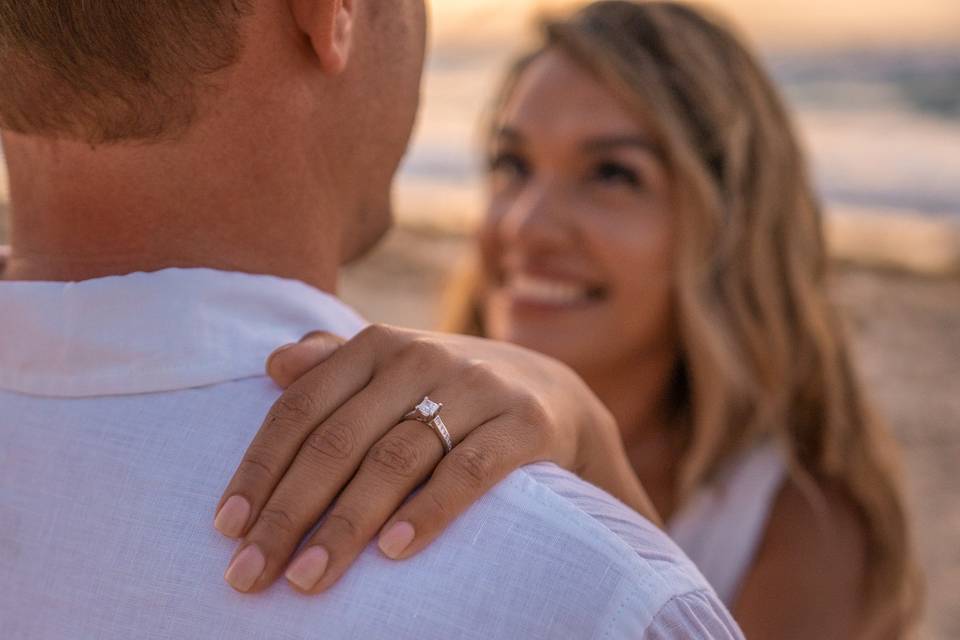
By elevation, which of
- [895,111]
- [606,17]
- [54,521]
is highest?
[54,521]

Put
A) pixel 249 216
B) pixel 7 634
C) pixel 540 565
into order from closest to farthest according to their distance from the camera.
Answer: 1. pixel 540 565
2. pixel 7 634
3. pixel 249 216

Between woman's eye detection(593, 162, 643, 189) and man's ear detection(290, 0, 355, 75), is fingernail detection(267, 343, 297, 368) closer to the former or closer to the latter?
man's ear detection(290, 0, 355, 75)

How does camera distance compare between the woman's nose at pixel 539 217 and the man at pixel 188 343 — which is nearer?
the man at pixel 188 343

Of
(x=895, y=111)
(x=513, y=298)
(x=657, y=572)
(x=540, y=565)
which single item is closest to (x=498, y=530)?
(x=540, y=565)

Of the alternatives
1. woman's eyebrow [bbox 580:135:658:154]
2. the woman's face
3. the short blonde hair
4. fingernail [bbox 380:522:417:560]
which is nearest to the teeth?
the woman's face

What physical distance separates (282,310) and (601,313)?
2.08 metres

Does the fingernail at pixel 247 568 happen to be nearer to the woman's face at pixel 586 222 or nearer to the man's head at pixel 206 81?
the man's head at pixel 206 81

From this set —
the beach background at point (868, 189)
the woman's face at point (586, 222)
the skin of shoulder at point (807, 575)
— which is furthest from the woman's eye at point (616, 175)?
the skin of shoulder at point (807, 575)

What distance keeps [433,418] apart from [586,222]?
215 cm

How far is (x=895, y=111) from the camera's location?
19172 mm

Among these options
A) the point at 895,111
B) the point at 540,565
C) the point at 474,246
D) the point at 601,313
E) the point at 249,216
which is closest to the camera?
the point at 540,565

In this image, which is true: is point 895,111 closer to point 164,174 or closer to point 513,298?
point 513,298

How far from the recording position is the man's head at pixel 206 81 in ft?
3.45

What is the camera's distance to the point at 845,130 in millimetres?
18094
